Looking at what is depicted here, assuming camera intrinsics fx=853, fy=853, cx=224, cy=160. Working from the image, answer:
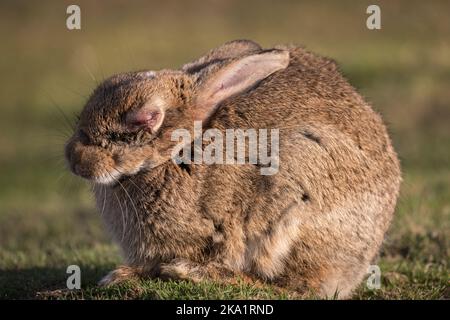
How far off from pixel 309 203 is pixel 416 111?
13078 millimetres

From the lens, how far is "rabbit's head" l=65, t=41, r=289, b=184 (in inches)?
246

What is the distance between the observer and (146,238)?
6379 millimetres

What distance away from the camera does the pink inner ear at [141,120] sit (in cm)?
628

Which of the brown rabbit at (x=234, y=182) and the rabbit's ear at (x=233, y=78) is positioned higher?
the rabbit's ear at (x=233, y=78)

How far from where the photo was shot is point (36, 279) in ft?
24.5

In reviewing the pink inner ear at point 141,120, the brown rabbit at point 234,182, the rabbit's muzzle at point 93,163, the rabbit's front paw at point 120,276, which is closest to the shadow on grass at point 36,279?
the rabbit's front paw at point 120,276

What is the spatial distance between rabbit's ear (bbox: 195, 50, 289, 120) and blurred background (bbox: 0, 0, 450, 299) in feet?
3.49

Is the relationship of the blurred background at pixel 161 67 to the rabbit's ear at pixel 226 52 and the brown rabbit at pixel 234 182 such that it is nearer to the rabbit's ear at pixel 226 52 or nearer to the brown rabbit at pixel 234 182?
the brown rabbit at pixel 234 182

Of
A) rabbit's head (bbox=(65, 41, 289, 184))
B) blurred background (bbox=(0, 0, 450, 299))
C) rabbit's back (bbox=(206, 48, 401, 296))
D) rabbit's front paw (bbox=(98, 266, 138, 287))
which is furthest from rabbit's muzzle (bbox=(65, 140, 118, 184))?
rabbit's back (bbox=(206, 48, 401, 296))

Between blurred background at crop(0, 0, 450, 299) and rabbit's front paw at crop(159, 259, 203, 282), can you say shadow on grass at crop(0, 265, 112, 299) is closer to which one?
blurred background at crop(0, 0, 450, 299)

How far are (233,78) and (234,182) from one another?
0.84m

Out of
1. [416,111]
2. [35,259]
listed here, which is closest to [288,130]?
[35,259]

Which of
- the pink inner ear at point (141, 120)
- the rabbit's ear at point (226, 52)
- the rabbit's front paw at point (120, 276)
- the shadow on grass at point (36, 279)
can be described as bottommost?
the shadow on grass at point (36, 279)
